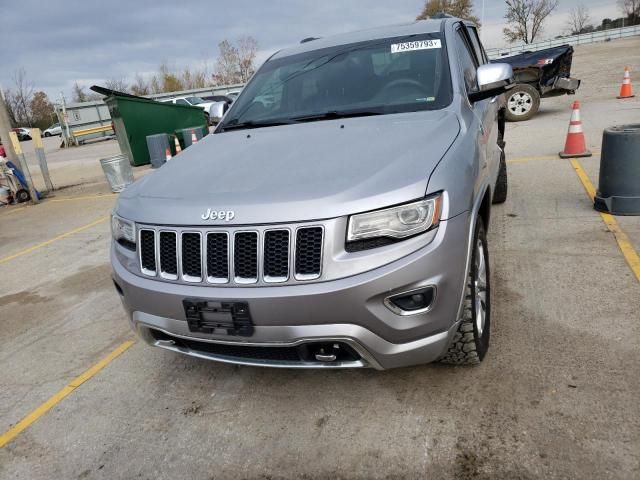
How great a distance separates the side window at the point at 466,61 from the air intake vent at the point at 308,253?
1.87 meters

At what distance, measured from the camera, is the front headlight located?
104 inches

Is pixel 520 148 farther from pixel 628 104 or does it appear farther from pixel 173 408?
pixel 173 408

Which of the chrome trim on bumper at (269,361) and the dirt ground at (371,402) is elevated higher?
the chrome trim on bumper at (269,361)

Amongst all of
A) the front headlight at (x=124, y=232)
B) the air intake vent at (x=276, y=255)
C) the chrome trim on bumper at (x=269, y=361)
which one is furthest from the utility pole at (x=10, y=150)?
the air intake vent at (x=276, y=255)

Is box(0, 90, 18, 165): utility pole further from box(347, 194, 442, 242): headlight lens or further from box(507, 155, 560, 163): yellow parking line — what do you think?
box(347, 194, 442, 242): headlight lens

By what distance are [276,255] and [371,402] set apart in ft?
3.35

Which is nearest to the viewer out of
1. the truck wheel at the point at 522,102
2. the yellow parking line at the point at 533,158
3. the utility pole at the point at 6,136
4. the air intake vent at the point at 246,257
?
the air intake vent at the point at 246,257

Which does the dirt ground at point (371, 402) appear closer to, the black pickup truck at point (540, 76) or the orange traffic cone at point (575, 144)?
the orange traffic cone at point (575, 144)

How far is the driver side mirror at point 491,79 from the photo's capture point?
3.23m

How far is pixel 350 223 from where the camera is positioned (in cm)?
213

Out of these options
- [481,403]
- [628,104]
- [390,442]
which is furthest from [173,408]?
[628,104]

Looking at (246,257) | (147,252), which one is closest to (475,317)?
(246,257)

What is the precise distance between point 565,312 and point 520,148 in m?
6.04

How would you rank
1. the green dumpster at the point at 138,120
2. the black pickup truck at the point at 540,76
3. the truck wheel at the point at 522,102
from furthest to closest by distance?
the green dumpster at the point at 138,120
the truck wheel at the point at 522,102
the black pickup truck at the point at 540,76
